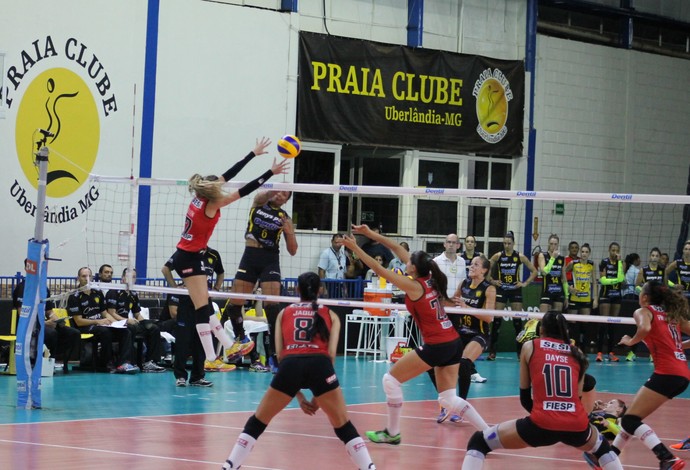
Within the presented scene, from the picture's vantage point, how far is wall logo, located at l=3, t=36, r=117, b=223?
18719 millimetres

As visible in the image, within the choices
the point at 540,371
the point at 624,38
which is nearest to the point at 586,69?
the point at 624,38

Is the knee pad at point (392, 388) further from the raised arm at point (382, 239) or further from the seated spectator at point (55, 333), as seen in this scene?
the seated spectator at point (55, 333)

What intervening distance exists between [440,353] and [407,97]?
14.3 m

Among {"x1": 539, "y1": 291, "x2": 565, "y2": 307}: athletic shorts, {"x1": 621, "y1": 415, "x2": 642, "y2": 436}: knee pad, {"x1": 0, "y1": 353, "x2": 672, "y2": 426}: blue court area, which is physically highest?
{"x1": 539, "y1": 291, "x2": 565, "y2": 307}: athletic shorts

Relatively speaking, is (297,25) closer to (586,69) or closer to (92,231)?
(92,231)

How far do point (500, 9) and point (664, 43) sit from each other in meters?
5.23

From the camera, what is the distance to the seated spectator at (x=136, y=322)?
51.2 ft

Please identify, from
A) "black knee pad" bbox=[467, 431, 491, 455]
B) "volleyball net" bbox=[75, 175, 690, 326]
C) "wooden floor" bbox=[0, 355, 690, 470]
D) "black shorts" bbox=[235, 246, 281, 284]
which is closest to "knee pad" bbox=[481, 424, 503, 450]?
"black knee pad" bbox=[467, 431, 491, 455]

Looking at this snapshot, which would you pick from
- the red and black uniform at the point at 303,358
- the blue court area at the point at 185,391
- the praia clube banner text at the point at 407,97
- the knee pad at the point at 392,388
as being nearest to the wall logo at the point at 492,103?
the praia clube banner text at the point at 407,97

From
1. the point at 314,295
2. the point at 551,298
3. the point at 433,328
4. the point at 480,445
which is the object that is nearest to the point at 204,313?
the point at 433,328

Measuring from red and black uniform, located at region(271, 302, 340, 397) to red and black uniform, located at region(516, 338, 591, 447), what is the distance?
1.35 metres

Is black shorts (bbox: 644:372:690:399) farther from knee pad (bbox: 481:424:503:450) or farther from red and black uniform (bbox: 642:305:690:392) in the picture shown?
knee pad (bbox: 481:424:503:450)

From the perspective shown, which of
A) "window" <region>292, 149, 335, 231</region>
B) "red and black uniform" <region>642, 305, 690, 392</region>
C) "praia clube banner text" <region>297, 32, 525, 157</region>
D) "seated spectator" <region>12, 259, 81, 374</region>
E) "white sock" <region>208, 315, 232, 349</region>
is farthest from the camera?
"window" <region>292, 149, 335, 231</region>

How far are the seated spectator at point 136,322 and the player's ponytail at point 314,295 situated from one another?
825 centimetres
